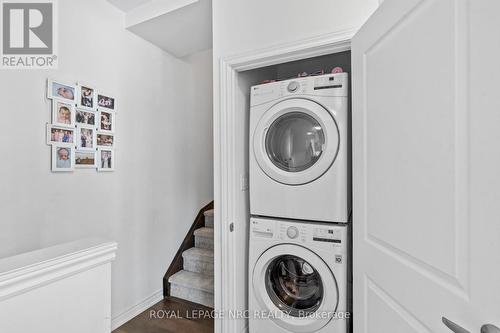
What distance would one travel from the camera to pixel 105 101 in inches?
76.9

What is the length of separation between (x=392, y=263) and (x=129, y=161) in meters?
2.03

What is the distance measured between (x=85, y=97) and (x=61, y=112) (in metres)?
0.22

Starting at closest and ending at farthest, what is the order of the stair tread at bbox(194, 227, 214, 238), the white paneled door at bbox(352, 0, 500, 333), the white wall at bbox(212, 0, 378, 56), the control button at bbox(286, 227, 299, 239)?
1. the white paneled door at bbox(352, 0, 500, 333)
2. the white wall at bbox(212, 0, 378, 56)
3. the control button at bbox(286, 227, 299, 239)
4. the stair tread at bbox(194, 227, 214, 238)

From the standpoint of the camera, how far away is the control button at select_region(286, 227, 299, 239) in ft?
5.06

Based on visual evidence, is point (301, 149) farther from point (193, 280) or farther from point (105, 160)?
point (193, 280)

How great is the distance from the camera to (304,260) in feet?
5.00

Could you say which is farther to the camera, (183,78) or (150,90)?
(183,78)

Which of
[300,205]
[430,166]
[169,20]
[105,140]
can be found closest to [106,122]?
[105,140]

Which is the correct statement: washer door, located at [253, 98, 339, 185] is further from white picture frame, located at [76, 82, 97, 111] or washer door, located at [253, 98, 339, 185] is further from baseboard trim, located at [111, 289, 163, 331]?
baseboard trim, located at [111, 289, 163, 331]

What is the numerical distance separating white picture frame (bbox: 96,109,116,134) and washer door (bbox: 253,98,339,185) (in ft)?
3.91

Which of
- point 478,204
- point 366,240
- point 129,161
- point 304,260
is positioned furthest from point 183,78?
point 478,204

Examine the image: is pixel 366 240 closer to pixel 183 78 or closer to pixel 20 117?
pixel 20 117

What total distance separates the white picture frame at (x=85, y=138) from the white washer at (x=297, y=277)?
4.31 feet

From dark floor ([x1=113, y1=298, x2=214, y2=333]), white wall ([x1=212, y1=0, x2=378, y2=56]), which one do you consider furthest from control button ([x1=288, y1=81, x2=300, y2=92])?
dark floor ([x1=113, y1=298, x2=214, y2=333])
